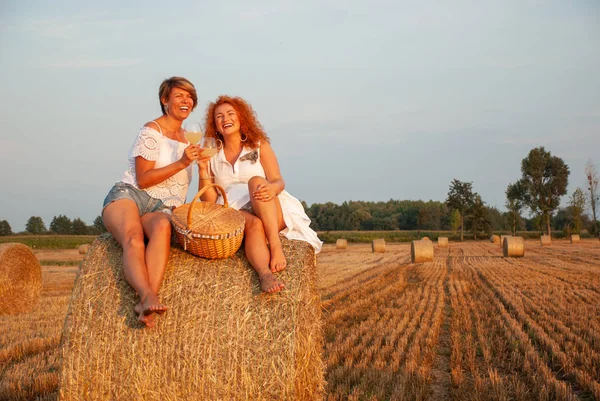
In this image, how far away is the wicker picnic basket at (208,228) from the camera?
384 centimetres

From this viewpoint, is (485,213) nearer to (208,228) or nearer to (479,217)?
(479,217)

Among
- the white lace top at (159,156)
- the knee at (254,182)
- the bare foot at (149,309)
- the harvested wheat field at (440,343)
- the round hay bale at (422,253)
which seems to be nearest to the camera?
the bare foot at (149,309)

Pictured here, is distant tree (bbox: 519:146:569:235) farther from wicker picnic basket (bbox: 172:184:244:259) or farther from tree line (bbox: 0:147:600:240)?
wicker picnic basket (bbox: 172:184:244:259)

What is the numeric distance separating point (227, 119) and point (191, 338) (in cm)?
175

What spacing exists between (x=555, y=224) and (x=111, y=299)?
243 ft

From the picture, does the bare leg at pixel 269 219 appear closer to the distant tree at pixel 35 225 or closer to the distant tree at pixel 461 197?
the distant tree at pixel 461 197

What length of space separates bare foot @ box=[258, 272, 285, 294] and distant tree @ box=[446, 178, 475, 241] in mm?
56927

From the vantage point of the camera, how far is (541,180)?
6209 centimetres

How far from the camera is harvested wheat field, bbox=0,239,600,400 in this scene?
16.3ft

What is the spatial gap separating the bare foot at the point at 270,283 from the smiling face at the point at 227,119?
128 centimetres

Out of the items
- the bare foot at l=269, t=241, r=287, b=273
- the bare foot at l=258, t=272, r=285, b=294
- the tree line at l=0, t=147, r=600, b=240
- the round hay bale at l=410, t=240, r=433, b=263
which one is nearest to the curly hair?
the bare foot at l=269, t=241, r=287, b=273

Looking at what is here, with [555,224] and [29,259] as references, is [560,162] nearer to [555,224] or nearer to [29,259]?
[555,224]

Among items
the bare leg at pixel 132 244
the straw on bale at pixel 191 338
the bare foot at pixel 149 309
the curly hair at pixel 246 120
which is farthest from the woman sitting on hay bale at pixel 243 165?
the bare foot at pixel 149 309

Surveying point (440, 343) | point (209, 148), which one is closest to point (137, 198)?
point (209, 148)
